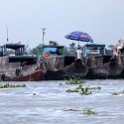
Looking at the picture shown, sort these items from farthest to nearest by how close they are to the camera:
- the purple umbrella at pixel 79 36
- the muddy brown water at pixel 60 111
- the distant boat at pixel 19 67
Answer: the purple umbrella at pixel 79 36 → the distant boat at pixel 19 67 → the muddy brown water at pixel 60 111

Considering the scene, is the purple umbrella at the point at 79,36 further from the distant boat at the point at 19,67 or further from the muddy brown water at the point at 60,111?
the muddy brown water at the point at 60,111

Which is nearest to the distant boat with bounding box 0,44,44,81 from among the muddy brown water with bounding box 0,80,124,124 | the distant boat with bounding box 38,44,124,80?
the distant boat with bounding box 38,44,124,80

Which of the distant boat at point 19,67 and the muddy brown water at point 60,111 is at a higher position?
the distant boat at point 19,67

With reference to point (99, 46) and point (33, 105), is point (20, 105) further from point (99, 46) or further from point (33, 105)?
point (99, 46)

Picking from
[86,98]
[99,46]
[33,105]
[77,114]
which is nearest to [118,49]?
[99,46]

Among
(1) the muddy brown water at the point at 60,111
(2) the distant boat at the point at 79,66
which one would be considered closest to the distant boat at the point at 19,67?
(2) the distant boat at the point at 79,66

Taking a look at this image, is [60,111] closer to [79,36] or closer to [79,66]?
[79,66]

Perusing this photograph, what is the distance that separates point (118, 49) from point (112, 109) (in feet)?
114

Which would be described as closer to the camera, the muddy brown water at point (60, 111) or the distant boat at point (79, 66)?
the muddy brown water at point (60, 111)

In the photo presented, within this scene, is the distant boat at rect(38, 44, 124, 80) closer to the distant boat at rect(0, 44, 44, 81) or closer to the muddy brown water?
the distant boat at rect(0, 44, 44, 81)

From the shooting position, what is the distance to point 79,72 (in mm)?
50656

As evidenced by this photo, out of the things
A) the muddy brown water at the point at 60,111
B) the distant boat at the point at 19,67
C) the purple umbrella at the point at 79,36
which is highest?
the purple umbrella at the point at 79,36

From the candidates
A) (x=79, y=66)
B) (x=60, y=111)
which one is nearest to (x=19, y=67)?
(x=79, y=66)

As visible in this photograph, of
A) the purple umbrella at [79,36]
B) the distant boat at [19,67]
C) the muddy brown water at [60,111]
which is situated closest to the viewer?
the muddy brown water at [60,111]
